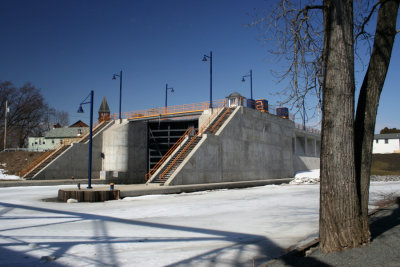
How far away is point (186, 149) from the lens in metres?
23.4

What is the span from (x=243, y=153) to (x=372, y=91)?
21.6 m

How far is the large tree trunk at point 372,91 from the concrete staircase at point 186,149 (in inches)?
615

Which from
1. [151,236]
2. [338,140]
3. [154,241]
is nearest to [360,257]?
[338,140]

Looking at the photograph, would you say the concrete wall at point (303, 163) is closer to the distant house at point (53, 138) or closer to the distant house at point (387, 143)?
the distant house at point (387, 143)

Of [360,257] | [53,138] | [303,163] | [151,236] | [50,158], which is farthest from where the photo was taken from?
[53,138]

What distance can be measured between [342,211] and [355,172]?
734mm

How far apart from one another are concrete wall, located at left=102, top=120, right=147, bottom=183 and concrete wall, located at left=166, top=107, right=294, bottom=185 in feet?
31.4

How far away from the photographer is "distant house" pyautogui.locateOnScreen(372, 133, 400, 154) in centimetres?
7787

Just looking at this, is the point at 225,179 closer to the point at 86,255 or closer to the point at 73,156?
the point at 73,156

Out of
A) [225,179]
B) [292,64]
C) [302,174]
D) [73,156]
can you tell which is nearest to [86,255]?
[292,64]

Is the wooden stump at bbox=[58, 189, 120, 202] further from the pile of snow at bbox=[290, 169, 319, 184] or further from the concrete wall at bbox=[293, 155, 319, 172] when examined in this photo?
the concrete wall at bbox=[293, 155, 319, 172]

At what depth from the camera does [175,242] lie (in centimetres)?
679

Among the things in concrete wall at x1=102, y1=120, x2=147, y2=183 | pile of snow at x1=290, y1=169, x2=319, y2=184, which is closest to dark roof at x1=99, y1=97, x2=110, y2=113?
concrete wall at x1=102, y1=120, x2=147, y2=183

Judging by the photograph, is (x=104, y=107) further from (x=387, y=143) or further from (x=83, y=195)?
(x=83, y=195)
